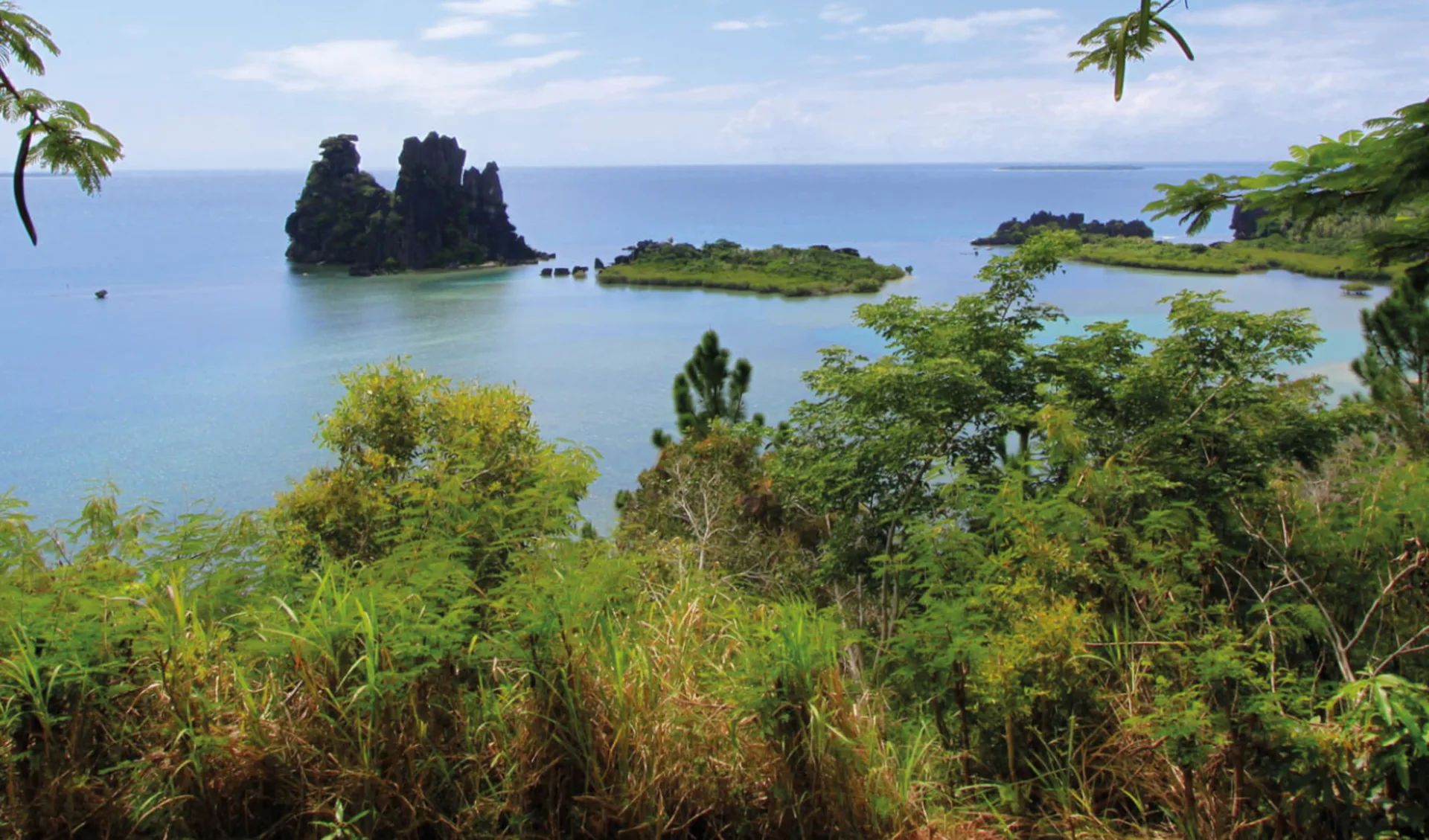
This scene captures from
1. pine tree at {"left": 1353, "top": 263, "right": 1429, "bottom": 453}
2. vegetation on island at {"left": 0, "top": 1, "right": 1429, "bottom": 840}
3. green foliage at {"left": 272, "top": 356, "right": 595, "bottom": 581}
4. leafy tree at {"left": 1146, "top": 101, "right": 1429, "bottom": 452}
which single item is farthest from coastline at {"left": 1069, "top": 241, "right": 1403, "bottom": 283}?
vegetation on island at {"left": 0, "top": 1, "right": 1429, "bottom": 840}

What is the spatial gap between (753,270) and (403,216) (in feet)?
75.9

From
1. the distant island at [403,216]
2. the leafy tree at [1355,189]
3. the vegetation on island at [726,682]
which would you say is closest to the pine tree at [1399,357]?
the leafy tree at [1355,189]

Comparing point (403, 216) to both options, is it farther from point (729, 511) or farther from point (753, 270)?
point (729, 511)

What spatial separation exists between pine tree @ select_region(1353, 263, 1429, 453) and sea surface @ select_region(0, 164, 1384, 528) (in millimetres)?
3203

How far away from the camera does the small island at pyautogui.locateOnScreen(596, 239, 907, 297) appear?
46.8 meters

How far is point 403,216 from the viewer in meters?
58.9

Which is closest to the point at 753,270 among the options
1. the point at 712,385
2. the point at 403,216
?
the point at 403,216

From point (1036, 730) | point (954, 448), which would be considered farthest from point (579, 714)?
point (954, 448)

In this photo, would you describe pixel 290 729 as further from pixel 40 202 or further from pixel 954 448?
pixel 40 202

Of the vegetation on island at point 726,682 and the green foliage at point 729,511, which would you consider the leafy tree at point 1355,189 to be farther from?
the green foliage at point 729,511

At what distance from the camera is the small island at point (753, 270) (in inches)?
1841

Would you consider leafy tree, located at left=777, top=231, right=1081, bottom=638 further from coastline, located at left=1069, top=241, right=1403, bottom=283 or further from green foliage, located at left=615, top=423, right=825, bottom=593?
coastline, located at left=1069, top=241, right=1403, bottom=283

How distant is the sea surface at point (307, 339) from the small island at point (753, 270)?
65.2 inches

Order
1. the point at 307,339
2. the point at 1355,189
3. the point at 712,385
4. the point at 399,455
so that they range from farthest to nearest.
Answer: the point at 307,339 → the point at 712,385 → the point at 399,455 → the point at 1355,189
